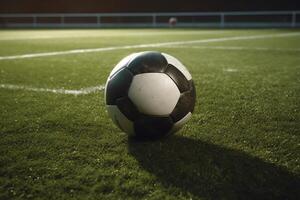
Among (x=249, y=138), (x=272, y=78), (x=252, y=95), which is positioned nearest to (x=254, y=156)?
(x=249, y=138)

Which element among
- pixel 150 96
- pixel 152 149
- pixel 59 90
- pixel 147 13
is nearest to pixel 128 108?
pixel 150 96

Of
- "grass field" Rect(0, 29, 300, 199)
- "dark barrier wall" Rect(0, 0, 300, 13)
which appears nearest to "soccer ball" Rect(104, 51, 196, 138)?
"grass field" Rect(0, 29, 300, 199)

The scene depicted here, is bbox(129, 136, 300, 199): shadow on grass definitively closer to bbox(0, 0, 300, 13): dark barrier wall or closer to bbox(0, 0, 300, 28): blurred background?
bbox(0, 0, 300, 28): blurred background

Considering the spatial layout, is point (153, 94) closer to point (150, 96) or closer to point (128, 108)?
point (150, 96)

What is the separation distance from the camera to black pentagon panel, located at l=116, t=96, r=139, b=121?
7.37 ft

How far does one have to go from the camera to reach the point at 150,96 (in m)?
2.21

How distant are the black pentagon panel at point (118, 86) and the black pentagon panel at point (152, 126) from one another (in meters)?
0.20

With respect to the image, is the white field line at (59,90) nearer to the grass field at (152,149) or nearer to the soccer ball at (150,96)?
the grass field at (152,149)

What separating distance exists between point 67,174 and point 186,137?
0.86 meters

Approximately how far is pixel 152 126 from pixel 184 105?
24 cm

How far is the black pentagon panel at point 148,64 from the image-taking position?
91.2 inches

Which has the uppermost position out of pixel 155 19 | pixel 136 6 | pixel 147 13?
pixel 136 6

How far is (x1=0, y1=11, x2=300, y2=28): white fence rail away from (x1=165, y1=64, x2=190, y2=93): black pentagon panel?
2101 cm

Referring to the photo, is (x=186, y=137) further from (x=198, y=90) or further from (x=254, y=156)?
(x=198, y=90)
